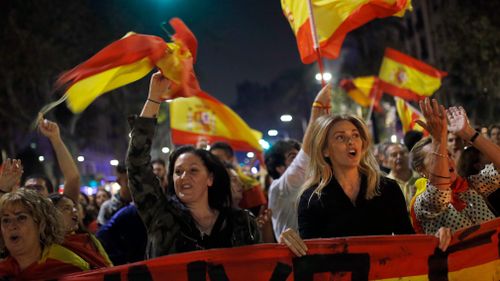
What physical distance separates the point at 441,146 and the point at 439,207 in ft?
1.19

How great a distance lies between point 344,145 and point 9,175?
2.27 m

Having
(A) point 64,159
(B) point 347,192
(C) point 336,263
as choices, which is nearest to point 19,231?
(A) point 64,159

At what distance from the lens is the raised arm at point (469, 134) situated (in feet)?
13.3

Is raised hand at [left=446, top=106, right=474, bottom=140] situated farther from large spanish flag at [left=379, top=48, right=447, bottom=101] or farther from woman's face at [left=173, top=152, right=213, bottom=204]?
large spanish flag at [left=379, top=48, right=447, bottom=101]

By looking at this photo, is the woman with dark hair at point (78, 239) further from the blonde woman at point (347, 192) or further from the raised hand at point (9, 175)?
the blonde woman at point (347, 192)

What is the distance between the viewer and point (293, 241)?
3363mm

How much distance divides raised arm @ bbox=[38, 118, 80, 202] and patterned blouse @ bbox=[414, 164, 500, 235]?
8.46 feet

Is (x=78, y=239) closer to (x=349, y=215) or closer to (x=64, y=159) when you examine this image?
(x=64, y=159)

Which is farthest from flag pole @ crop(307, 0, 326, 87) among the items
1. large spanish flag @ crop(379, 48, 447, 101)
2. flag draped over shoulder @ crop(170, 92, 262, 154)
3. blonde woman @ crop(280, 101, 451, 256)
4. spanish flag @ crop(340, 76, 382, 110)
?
spanish flag @ crop(340, 76, 382, 110)

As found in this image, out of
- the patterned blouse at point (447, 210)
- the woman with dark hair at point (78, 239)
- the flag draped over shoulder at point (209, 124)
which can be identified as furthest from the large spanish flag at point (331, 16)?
the flag draped over shoulder at point (209, 124)

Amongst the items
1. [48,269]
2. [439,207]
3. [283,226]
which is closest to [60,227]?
[48,269]

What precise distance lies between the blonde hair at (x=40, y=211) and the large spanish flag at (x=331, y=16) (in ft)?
10.5

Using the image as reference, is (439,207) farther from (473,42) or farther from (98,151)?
(98,151)

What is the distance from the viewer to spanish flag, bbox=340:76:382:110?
617 inches
